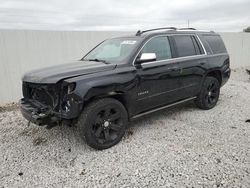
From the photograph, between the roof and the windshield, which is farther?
the roof

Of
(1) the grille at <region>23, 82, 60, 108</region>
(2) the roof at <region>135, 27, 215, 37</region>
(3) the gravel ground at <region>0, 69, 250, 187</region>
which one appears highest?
(2) the roof at <region>135, 27, 215, 37</region>

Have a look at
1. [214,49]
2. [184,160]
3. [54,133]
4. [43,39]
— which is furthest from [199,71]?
[43,39]

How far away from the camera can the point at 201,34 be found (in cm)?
575

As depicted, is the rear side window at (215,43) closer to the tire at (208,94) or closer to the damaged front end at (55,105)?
the tire at (208,94)

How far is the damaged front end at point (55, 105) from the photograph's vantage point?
3.52 metres

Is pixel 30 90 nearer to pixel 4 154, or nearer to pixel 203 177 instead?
pixel 4 154

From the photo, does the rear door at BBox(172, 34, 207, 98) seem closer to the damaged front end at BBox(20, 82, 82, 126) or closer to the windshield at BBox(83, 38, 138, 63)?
the windshield at BBox(83, 38, 138, 63)

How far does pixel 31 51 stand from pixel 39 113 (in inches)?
158

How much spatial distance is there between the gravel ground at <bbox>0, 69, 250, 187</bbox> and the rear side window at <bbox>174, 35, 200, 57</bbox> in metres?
1.39

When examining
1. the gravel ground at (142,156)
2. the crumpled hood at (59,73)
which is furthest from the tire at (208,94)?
the crumpled hood at (59,73)

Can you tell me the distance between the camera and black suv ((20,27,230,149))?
3.63 metres

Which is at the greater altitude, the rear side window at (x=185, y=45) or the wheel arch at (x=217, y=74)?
the rear side window at (x=185, y=45)

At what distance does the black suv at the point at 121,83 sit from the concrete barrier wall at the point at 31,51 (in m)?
2.70

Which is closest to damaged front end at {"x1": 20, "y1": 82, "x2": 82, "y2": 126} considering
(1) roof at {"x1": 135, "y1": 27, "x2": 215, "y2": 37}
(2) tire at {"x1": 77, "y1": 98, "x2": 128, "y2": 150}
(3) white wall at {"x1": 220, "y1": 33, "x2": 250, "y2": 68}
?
(2) tire at {"x1": 77, "y1": 98, "x2": 128, "y2": 150}
